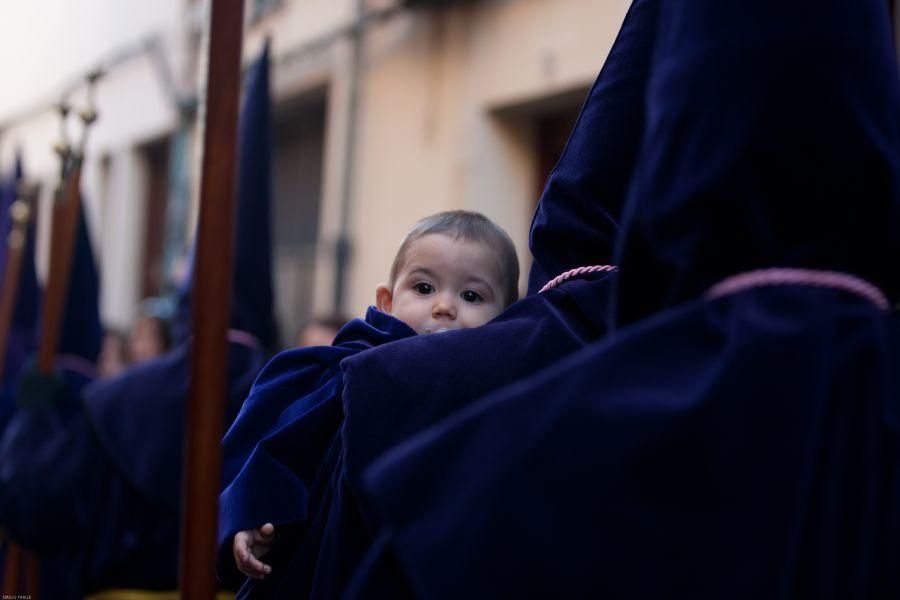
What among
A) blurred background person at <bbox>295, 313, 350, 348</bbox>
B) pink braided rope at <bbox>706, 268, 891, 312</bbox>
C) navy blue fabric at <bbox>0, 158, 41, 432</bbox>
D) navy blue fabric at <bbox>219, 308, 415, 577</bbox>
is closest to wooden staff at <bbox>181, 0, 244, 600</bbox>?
navy blue fabric at <bbox>219, 308, 415, 577</bbox>

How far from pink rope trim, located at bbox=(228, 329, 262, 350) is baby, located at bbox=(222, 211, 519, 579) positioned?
185cm

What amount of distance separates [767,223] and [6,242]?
6.22 m

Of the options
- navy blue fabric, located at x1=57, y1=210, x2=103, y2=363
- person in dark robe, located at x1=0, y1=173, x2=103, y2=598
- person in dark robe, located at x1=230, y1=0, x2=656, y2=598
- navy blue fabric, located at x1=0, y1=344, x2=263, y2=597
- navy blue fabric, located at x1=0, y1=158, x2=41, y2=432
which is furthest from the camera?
navy blue fabric, located at x1=0, y1=158, x2=41, y2=432

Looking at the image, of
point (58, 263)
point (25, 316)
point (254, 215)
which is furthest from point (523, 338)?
point (25, 316)

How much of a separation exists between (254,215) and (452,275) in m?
1.93

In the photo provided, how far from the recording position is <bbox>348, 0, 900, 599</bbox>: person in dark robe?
129 centimetres

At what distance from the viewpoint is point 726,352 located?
4.30 feet

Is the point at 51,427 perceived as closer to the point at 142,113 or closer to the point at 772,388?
the point at 772,388

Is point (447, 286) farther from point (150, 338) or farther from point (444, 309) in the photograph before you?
point (150, 338)

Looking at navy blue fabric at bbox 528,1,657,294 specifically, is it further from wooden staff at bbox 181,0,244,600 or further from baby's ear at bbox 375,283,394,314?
baby's ear at bbox 375,283,394,314

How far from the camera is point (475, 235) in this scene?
7.43 feet

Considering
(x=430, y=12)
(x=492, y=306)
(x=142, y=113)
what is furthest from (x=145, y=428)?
(x=142, y=113)

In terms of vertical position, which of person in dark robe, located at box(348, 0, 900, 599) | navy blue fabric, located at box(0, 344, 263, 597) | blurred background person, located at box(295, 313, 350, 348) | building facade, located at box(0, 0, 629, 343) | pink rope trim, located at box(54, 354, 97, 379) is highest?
building facade, located at box(0, 0, 629, 343)

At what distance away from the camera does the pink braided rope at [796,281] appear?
1373mm
